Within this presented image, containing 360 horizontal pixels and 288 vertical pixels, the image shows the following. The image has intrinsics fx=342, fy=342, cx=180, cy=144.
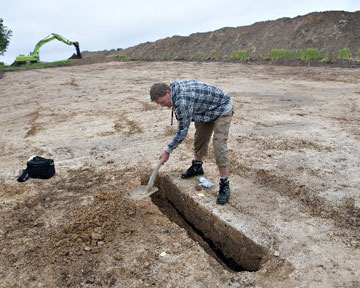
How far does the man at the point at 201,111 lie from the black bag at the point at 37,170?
1.98 m

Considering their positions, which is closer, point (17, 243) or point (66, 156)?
point (17, 243)

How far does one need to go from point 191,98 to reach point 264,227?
1.50 m

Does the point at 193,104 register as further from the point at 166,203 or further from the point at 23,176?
the point at 23,176

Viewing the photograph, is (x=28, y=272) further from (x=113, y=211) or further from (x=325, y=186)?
(x=325, y=186)

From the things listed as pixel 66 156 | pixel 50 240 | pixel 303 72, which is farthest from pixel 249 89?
pixel 50 240


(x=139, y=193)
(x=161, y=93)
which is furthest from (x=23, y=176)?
(x=161, y=93)

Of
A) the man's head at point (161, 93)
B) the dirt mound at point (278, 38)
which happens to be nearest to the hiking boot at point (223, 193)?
the man's head at point (161, 93)

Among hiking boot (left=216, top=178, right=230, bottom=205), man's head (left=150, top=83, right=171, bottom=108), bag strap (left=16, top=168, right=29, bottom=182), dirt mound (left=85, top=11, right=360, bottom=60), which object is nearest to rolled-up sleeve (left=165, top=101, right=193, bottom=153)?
man's head (left=150, top=83, right=171, bottom=108)

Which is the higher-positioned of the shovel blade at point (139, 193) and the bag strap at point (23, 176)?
the bag strap at point (23, 176)

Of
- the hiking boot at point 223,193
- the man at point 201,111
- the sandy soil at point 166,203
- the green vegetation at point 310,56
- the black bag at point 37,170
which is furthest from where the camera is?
the green vegetation at point 310,56

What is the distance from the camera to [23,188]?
4.61 m

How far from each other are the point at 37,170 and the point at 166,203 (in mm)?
1857

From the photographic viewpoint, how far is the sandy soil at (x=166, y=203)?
295 centimetres

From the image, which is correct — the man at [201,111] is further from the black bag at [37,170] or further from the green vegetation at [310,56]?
the green vegetation at [310,56]
